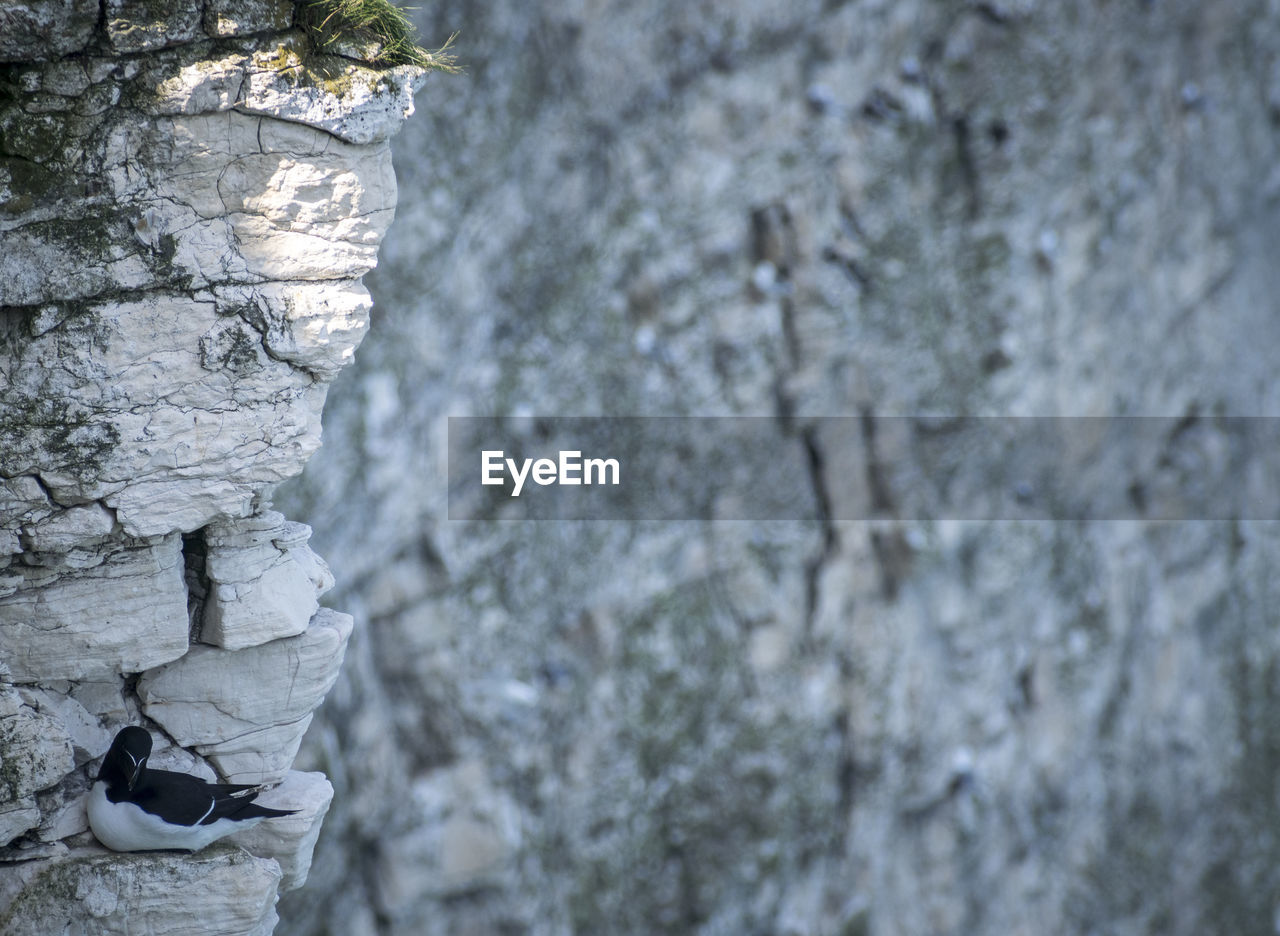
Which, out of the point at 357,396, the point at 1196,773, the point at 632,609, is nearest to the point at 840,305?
the point at 632,609

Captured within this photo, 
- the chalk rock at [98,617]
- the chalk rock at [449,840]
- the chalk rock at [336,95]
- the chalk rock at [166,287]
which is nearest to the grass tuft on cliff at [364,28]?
the chalk rock at [336,95]

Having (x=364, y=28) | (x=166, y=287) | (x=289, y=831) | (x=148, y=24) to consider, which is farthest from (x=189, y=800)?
(x=364, y=28)

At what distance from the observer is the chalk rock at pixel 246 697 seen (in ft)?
13.2

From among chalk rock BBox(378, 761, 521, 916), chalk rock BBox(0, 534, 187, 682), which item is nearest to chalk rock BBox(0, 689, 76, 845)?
chalk rock BBox(0, 534, 187, 682)

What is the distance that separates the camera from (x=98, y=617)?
3756mm

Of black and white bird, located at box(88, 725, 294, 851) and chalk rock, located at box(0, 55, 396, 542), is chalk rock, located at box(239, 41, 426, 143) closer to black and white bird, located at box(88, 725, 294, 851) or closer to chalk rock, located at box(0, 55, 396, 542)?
chalk rock, located at box(0, 55, 396, 542)

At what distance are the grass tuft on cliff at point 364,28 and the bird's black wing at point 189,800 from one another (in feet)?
8.47

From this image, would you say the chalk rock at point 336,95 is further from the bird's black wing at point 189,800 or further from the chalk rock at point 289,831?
the chalk rock at point 289,831

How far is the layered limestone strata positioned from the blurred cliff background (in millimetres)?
4678

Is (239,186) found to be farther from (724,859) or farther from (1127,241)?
(1127,241)

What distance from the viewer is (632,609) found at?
39.7 ft

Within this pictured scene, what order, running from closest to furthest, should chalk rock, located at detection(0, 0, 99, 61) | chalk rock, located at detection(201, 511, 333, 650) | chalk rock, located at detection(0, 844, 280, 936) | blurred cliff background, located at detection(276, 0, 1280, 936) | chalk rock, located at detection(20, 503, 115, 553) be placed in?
chalk rock, located at detection(0, 0, 99, 61) < chalk rock, located at detection(20, 503, 115, 553) < chalk rock, located at detection(0, 844, 280, 936) < chalk rock, located at detection(201, 511, 333, 650) < blurred cliff background, located at detection(276, 0, 1280, 936)

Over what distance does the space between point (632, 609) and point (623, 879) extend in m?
3.14

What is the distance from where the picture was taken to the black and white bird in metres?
3.66
